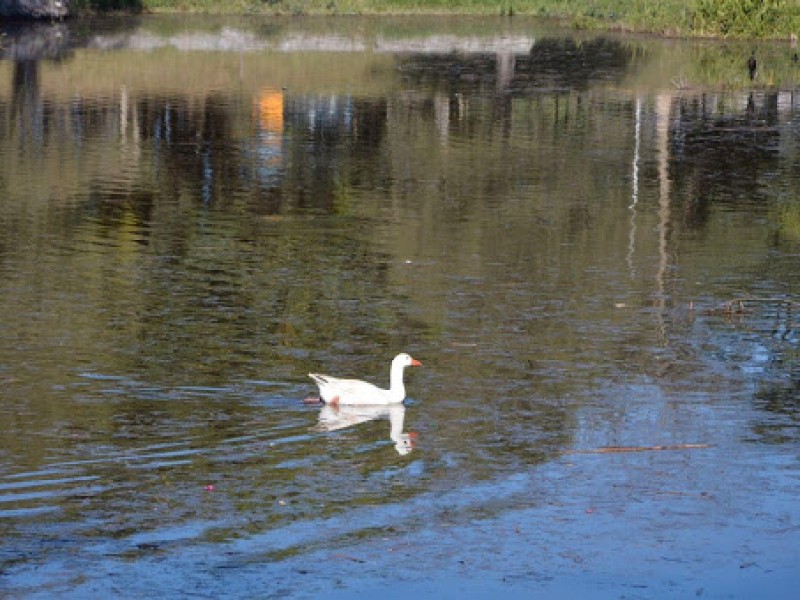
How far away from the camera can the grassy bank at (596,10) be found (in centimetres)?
6119

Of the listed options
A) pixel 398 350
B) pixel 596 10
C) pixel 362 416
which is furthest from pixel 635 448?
pixel 596 10

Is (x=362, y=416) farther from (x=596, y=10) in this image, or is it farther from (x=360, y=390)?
(x=596, y=10)

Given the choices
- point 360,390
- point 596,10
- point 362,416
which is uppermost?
point 596,10

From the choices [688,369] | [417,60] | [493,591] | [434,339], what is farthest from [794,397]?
[417,60]

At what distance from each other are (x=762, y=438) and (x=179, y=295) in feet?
26.1

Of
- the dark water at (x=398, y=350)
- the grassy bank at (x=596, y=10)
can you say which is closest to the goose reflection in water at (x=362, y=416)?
the dark water at (x=398, y=350)

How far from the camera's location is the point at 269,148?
31.2m

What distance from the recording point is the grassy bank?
61188 mm

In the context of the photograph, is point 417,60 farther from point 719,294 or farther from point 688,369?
point 688,369

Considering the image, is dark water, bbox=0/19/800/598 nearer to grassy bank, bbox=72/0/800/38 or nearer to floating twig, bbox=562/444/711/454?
floating twig, bbox=562/444/711/454

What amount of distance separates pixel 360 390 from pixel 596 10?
59.5 metres

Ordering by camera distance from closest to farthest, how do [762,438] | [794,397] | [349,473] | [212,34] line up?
[349,473] → [762,438] → [794,397] → [212,34]

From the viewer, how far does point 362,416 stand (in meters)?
13.6

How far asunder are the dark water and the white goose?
0.60 ft
